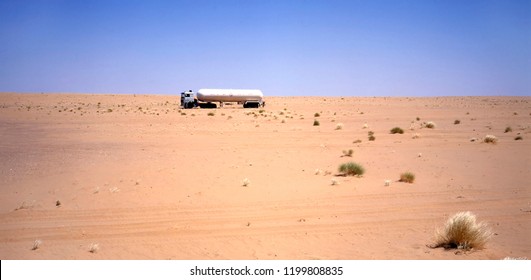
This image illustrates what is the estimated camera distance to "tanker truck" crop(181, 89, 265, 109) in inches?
2413

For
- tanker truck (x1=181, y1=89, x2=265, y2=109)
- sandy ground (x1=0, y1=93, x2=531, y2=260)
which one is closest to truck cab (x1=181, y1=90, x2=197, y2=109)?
tanker truck (x1=181, y1=89, x2=265, y2=109)

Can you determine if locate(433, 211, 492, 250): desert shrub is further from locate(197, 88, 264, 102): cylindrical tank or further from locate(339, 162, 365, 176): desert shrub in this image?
locate(197, 88, 264, 102): cylindrical tank

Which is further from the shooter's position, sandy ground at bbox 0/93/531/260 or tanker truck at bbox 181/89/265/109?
tanker truck at bbox 181/89/265/109

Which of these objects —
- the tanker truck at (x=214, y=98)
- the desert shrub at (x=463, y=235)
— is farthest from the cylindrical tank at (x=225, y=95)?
the desert shrub at (x=463, y=235)

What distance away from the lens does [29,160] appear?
54.3ft

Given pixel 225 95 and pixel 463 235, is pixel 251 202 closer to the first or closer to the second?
pixel 463 235

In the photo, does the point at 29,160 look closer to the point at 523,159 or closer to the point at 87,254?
the point at 87,254

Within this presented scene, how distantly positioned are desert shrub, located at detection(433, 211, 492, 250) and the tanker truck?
182 ft

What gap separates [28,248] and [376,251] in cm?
601

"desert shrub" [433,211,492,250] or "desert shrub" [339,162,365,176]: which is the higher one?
"desert shrub" [339,162,365,176]

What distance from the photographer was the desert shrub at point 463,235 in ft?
23.1

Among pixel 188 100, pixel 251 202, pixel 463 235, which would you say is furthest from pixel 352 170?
pixel 188 100

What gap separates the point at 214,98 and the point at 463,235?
56435mm
